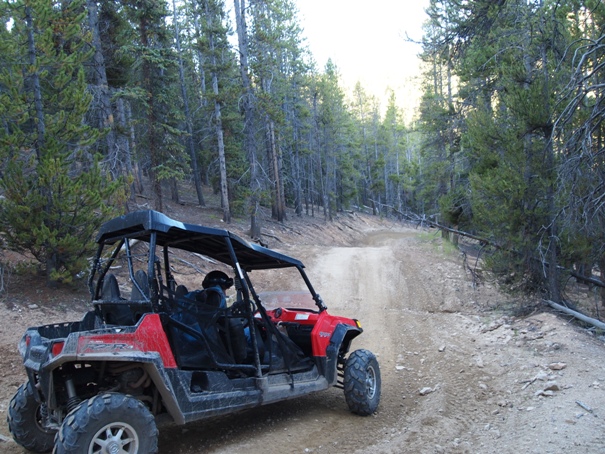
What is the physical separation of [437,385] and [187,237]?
469cm

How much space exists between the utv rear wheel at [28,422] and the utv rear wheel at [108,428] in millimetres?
1177

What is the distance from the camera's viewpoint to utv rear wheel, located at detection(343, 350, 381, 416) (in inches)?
239

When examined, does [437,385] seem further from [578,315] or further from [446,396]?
[578,315]

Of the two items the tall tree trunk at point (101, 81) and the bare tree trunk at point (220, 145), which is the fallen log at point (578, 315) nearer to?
the tall tree trunk at point (101, 81)

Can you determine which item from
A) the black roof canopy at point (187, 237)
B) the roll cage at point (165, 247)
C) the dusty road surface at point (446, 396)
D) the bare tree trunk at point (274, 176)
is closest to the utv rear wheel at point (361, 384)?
the dusty road surface at point (446, 396)

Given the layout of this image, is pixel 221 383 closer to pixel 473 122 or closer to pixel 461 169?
pixel 473 122

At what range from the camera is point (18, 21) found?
10.9m

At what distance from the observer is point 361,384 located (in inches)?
239

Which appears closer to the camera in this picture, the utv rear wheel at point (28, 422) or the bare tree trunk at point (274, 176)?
the utv rear wheel at point (28, 422)

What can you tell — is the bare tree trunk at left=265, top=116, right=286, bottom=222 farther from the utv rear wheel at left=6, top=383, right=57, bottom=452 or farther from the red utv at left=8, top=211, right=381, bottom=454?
the utv rear wheel at left=6, top=383, right=57, bottom=452

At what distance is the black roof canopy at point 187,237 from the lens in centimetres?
455

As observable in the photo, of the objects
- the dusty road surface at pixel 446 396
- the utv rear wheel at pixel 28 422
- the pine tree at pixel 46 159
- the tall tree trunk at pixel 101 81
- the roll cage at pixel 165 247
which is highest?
the tall tree trunk at pixel 101 81

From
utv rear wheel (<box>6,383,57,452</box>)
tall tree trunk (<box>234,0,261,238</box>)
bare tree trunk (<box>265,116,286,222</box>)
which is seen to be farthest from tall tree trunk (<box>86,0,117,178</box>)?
bare tree trunk (<box>265,116,286,222</box>)

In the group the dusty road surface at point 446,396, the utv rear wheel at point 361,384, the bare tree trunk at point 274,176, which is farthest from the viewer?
the bare tree trunk at point 274,176
